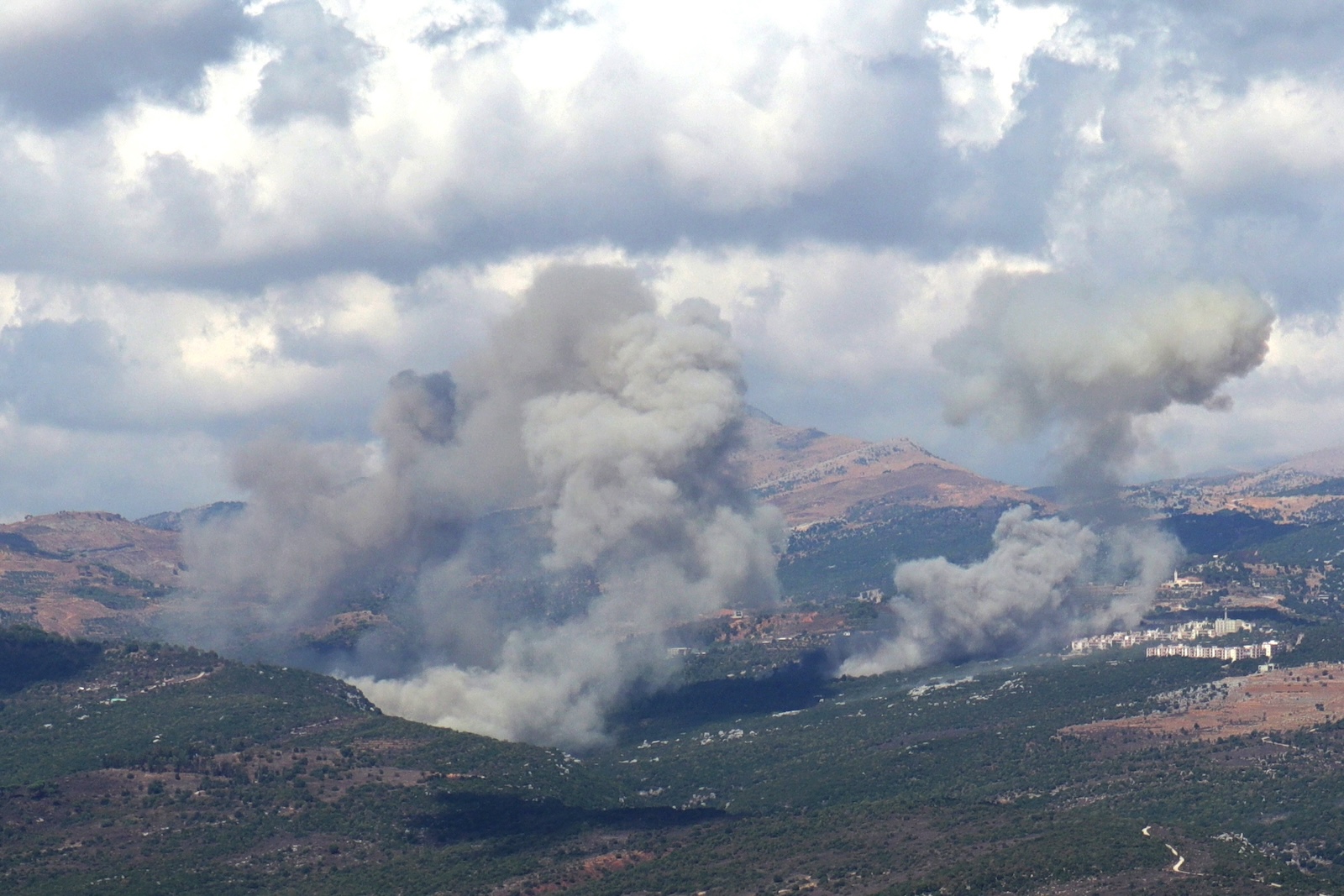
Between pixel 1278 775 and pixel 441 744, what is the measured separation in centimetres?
7101

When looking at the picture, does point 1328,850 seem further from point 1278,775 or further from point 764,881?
point 764,881

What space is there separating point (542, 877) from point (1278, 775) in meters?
→ 69.9

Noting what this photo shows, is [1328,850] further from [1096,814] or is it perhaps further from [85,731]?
[85,731]

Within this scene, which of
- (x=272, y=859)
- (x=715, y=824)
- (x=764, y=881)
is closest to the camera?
(x=764, y=881)

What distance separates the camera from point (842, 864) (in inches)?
6009

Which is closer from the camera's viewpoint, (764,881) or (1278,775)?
(764,881)

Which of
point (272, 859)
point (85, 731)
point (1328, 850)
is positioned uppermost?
point (85, 731)

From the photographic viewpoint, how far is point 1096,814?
166750 millimetres

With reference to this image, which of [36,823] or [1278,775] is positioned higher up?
[36,823]

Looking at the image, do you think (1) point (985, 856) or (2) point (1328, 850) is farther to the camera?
(2) point (1328, 850)

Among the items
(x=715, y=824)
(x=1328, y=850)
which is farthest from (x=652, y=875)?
(x=1328, y=850)

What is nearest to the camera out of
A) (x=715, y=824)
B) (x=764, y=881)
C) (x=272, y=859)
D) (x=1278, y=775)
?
(x=764, y=881)

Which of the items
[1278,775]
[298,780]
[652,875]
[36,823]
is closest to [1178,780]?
[1278,775]

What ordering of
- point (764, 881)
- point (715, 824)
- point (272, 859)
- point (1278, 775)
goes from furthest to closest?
point (1278, 775) < point (715, 824) < point (272, 859) < point (764, 881)
